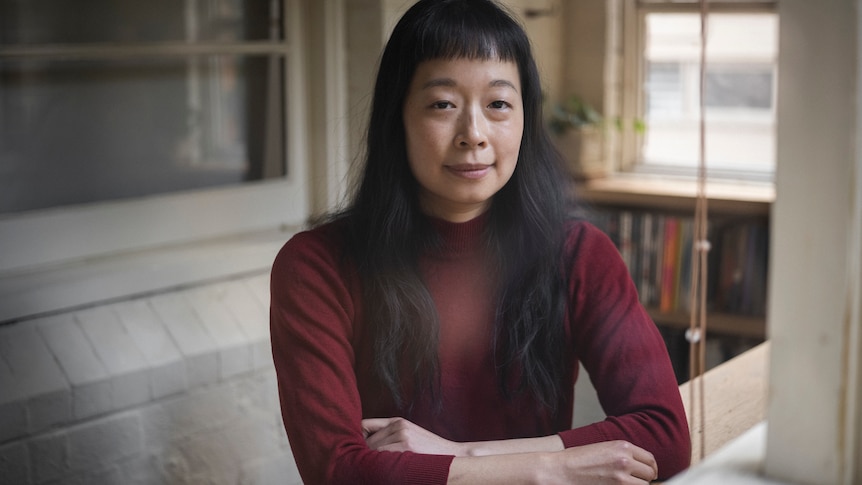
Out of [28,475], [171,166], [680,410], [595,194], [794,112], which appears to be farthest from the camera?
[595,194]

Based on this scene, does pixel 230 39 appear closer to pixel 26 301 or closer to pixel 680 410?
pixel 26 301

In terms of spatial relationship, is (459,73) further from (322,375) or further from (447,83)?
(322,375)

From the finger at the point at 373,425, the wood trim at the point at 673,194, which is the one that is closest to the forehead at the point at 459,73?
the finger at the point at 373,425

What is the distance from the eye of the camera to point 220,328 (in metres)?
2.11

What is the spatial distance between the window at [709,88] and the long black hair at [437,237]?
1.78 m

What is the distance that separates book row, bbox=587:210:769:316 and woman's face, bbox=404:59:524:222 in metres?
1.60

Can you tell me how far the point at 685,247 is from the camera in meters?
2.94

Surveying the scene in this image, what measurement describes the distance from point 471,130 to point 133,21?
1.12 meters

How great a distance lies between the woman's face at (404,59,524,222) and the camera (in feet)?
4.34

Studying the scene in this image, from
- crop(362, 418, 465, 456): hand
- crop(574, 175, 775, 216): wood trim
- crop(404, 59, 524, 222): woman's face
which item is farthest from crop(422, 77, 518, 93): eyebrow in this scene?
crop(574, 175, 775, 216): wood trim

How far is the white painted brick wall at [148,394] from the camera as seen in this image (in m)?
1.83

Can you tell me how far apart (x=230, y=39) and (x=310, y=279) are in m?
1.16

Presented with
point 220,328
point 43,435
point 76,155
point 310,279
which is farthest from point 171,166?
point 310,279

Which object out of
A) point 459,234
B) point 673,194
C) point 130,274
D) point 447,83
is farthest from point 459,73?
point 673,194
